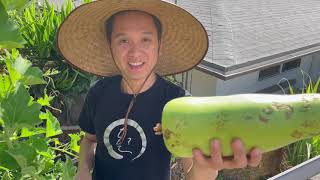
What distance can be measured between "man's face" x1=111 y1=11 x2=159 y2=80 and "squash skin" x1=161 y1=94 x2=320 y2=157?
31cm

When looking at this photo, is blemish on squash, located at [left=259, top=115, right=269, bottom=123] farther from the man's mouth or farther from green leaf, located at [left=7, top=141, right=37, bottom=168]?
green leaf, located at [left=7, top=141, right=37, bottom=168]

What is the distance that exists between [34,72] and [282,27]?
88.9 inches

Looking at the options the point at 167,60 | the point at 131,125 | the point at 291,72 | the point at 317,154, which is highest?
the point at 167,60

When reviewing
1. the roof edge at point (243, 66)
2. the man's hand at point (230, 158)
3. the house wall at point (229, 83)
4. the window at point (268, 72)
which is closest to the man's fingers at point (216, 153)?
the man's hand at point (230, 158)

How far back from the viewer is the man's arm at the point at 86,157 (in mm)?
1437

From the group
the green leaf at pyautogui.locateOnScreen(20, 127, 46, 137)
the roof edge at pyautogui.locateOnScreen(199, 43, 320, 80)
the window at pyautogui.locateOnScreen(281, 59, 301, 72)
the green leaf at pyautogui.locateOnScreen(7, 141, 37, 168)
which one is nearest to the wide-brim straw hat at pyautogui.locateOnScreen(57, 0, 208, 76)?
the green leaf at pyautogui.locateOnScreen(20, 127, 46, 137)

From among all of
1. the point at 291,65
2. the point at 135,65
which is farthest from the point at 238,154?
the point at 291,65

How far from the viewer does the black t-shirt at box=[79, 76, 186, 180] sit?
4.48ft

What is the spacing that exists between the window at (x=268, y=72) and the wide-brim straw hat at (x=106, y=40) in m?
1.86

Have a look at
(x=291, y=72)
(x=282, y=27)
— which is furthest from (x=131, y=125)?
(x=291, y=72)

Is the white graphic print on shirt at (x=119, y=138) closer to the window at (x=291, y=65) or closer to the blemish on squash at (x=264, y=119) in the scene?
the blemish on squash at (x=264, y=119)

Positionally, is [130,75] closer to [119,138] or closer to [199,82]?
[119,138]

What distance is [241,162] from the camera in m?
1.01

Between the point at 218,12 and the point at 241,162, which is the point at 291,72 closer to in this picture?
the point at 218,12
